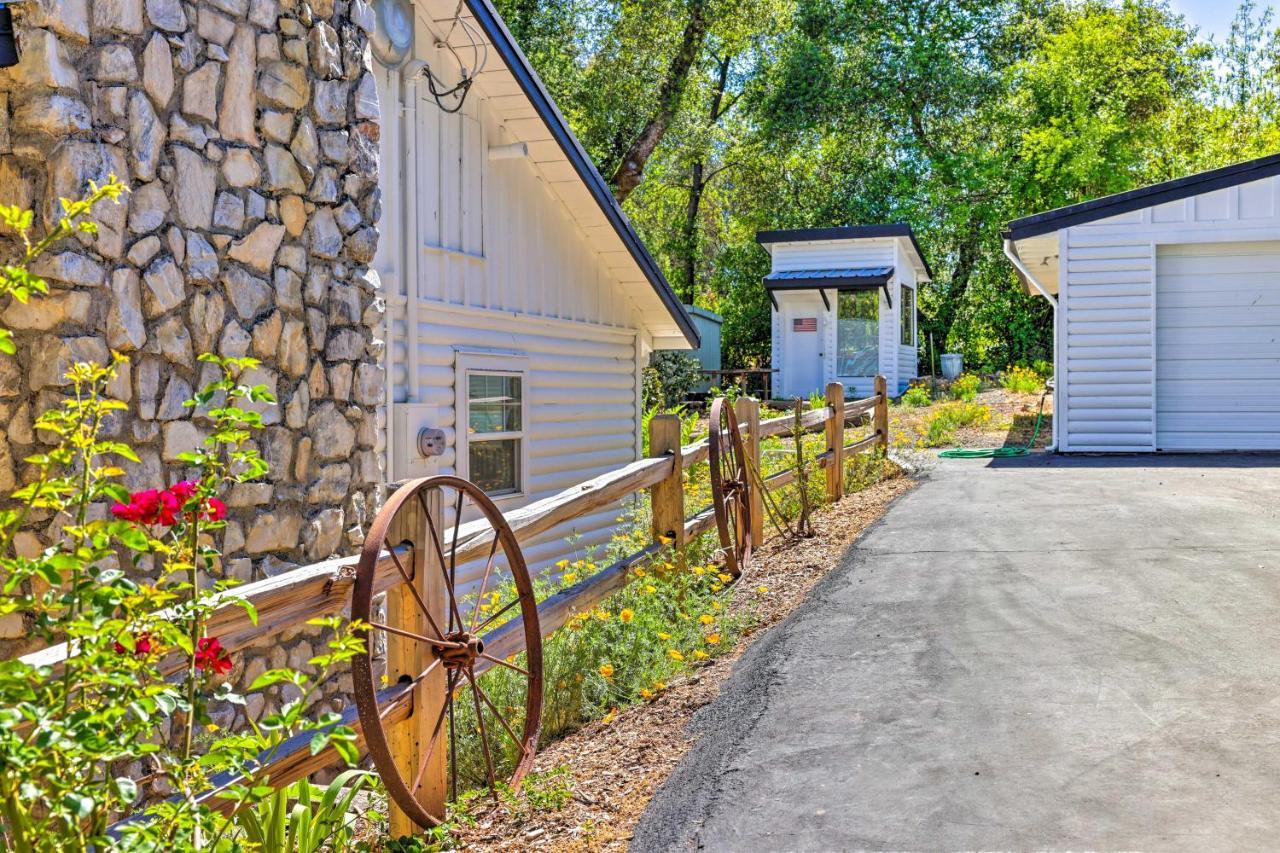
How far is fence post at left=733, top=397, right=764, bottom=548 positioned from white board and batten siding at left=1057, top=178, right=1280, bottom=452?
758 cm

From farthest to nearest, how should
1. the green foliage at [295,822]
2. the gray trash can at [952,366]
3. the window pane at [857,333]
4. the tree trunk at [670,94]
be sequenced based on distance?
the gray trash can at [952,366] < the window pane at [857,333] < the tree trunk at [670,94] < the green foliage at [295,822]

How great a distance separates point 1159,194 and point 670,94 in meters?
9.19

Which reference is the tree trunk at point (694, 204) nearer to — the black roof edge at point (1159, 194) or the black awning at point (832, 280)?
the black awning at point (832, 280)

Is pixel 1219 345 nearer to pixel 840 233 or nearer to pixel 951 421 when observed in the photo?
pixel 951 421

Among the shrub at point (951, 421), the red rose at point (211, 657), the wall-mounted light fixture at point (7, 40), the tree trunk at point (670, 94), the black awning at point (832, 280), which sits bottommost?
the red rose at point (211, 657)

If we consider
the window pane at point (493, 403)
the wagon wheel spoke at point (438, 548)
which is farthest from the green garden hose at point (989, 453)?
the wagon wheel spoke at point (438, 548)

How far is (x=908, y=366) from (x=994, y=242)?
681 cm

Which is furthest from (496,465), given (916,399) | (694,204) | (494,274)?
(694,204)

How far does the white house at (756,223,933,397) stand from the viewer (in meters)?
27.6

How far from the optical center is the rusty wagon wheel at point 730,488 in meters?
8.09

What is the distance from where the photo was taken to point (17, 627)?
4.50 m

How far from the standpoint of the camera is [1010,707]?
191 inches

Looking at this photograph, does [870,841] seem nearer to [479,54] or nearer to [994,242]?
[479,54]

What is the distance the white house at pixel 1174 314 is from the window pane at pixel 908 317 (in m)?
13.9
